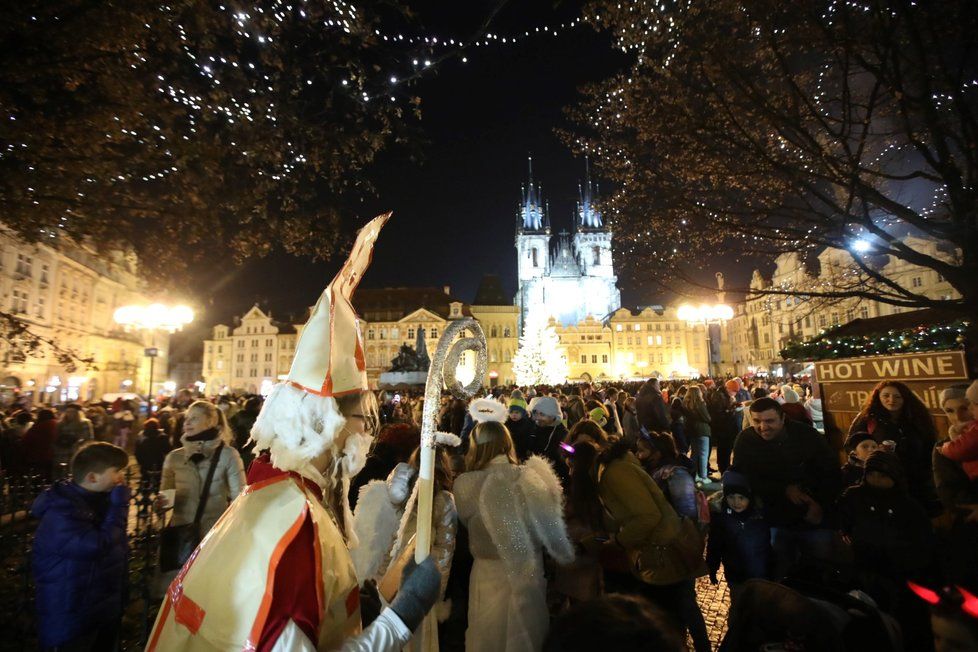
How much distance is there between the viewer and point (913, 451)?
453 cm

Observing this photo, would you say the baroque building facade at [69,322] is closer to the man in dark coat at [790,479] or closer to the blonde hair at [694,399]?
the blonde hair at [694,399]

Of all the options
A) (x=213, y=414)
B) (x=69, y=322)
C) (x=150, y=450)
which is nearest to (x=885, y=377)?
(x=213, y=414)

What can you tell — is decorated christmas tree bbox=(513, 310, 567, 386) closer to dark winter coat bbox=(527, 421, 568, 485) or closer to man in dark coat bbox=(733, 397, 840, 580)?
dark winter coat bbox=(527, 421, 568, 485)

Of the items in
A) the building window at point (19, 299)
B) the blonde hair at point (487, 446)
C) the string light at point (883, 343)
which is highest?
the building window at point (19, 299)

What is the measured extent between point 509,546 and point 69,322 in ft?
142

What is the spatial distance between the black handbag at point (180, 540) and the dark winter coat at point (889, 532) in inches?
202

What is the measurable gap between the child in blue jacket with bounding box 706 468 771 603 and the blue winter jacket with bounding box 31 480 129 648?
14.3 ft

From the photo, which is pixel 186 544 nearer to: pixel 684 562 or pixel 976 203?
pixel 684 562

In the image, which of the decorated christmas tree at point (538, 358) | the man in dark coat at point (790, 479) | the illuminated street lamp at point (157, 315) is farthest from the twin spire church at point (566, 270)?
the man in dark coat at point (790, 479)

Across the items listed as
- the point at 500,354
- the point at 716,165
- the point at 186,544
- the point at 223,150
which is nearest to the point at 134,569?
the point at 186,544

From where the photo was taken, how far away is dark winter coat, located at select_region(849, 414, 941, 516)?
434cm

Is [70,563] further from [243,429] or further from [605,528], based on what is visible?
[243,429]

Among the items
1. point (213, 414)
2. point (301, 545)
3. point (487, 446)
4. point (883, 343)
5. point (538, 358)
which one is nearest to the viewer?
point (301, 545)

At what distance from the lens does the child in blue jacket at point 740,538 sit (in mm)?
3830
